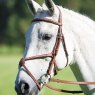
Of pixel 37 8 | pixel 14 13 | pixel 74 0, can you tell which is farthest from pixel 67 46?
pixel 14 13

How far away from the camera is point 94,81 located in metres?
7.33

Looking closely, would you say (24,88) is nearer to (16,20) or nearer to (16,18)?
(16,20)

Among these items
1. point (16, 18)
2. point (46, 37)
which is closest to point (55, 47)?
point (46, 37)

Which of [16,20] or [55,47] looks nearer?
[55,47]

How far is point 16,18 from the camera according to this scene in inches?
3078

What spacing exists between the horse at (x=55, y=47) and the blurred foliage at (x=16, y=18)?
189ft

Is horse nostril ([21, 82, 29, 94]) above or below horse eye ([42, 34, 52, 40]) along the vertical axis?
below

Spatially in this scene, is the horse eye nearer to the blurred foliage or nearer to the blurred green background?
the blurred green background

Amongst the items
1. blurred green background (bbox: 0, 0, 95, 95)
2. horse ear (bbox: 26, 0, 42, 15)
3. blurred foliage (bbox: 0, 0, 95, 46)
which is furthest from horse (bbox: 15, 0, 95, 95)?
blurred foliage (bbox: 0, 0, 95, 46)

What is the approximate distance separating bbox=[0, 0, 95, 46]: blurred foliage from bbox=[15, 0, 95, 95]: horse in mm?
57560

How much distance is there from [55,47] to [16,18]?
71.2m

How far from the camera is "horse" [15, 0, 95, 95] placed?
7086 millimetres

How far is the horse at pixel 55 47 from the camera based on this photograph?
7086 millimetres

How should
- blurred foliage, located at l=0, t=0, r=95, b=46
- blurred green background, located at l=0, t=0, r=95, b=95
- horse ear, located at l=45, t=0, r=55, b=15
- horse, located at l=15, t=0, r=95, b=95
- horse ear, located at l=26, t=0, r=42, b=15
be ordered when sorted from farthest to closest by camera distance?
blurred foliage, located at l=0, t=0, r=95, b=46 → blurred green background, located at l=0, t=0, r=95, b=95 → horse ear, located at l=26, t=0, r=42, b=15 → horse ear, located at l=45, t=0, r=55, b=15 → horse, located at l=15, t=0, r=95, b=95
